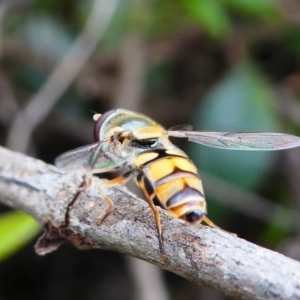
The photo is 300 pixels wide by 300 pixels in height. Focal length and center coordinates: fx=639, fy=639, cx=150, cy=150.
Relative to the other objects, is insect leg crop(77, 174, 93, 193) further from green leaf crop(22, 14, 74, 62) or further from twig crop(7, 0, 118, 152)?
green leaf crop(22, 14, 74, 62)

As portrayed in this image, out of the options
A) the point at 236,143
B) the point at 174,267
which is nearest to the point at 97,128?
the point at 236,143

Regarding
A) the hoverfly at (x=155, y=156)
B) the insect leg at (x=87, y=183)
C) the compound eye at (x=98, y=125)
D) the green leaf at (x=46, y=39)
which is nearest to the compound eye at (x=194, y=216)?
the hoverfly at (x=155, y=156)

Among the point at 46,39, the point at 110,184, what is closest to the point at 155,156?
the point at 110,184

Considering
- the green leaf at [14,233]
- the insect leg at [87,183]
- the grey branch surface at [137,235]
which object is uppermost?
the green leaf at [14,233]

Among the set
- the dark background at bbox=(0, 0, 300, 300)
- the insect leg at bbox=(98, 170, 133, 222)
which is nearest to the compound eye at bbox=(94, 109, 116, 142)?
the insect leg at bbox=(98, 170, 133, 222)

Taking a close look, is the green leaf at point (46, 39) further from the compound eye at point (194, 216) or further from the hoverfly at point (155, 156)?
the compound eye at point (194, 216)

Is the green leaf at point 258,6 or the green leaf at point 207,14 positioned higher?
the green leaf at point 258,6
